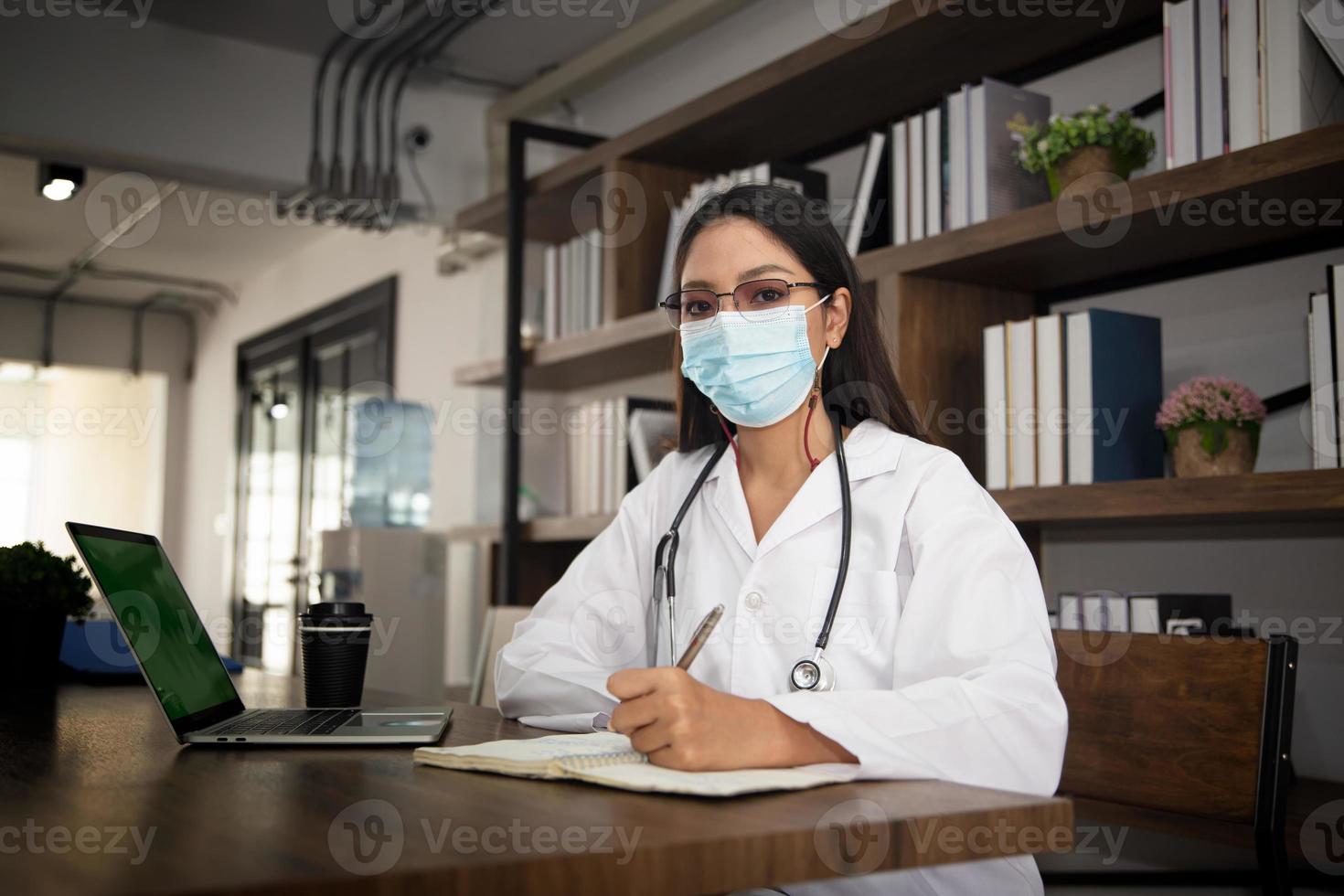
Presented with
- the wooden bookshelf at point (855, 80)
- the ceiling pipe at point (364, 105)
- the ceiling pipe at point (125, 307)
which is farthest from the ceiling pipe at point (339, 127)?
the ceiling pipe at point (125, 307)

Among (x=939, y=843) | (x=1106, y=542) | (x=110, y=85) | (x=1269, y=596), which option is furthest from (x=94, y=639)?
(x=110, y=85)

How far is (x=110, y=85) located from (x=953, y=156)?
2.85 m

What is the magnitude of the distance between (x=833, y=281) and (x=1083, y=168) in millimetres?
704

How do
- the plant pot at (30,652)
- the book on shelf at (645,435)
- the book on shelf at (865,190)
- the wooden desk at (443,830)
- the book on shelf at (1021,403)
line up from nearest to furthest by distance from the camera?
the wooden desk at (443,830) < the plant pot at (30,652) < the book on shelf at (1021,403) < the book on shelf at (865,190) < the book on shelf at (645,435)

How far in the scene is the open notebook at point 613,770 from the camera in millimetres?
802

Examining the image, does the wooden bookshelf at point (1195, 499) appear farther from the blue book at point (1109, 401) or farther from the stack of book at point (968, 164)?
the stack of book at point (968, 164)

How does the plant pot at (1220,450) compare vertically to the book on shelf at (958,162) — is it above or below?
below

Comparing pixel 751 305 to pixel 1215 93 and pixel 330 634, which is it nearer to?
pixel 330 634

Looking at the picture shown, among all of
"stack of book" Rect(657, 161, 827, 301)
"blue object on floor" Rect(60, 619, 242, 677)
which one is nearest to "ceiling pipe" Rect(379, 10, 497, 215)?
"stack of book" Rect(657, 161, 827, 301)

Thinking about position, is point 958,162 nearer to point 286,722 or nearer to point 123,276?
point 286,722

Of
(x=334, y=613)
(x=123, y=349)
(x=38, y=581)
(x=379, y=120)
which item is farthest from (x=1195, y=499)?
(x=123, y=349)

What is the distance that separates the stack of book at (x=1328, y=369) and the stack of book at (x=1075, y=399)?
33cm

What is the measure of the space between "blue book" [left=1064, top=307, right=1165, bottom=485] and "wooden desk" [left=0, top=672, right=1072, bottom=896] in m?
1.25

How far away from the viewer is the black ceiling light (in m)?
3.91
